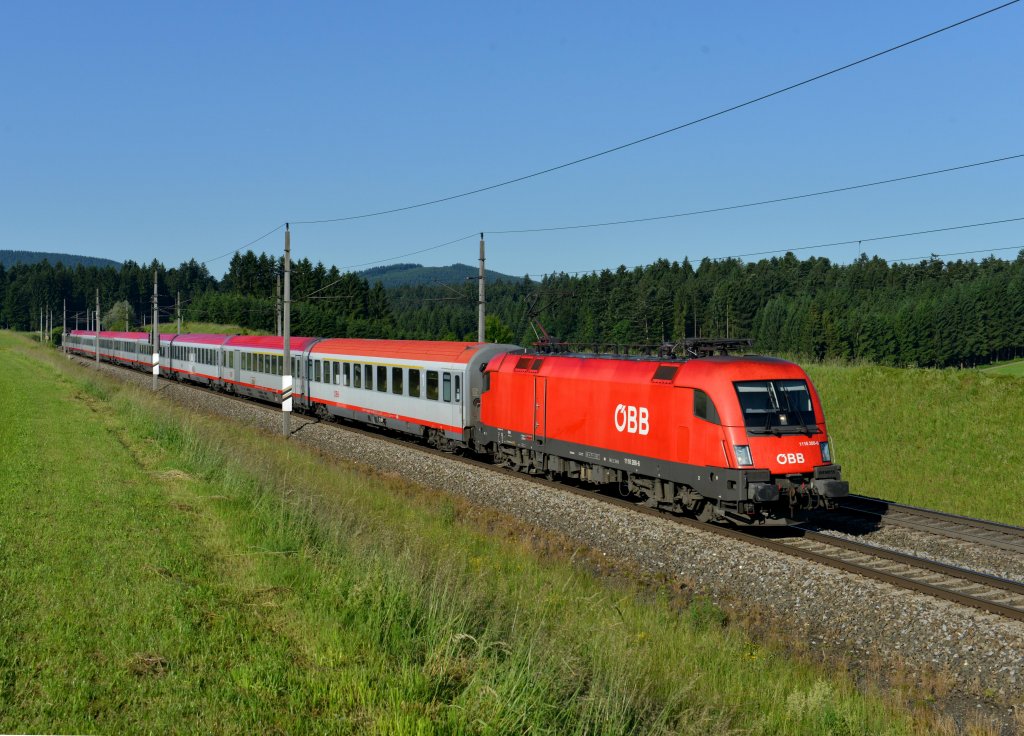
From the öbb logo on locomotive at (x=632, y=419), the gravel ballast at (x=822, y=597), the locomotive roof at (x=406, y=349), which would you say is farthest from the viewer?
the locomotive roof at (x=406, y=349)

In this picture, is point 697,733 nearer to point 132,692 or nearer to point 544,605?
point 544,605

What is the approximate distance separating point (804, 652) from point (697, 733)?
4.12 meters

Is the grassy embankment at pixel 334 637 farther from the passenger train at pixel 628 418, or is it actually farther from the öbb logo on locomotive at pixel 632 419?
the öbb logo on locomotive at pixel 632 419

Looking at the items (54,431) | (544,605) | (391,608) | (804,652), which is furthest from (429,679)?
(54,431)

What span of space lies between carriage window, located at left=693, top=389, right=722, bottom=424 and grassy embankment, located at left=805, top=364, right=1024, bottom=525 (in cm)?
838

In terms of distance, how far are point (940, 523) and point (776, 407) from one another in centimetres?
487

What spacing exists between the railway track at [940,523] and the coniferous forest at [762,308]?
191 ft

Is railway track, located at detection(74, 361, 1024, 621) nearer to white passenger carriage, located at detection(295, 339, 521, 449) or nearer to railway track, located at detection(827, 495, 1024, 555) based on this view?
railway track, located at detection(827, 495, 1024, 555)

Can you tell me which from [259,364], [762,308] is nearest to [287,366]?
[259,364]

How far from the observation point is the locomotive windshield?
15.4 metres

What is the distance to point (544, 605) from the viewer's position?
10.6 m

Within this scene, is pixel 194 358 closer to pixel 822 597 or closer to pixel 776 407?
pixel 776 407

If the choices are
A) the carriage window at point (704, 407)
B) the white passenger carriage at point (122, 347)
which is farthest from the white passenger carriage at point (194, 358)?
the carriage window at point (704, 407)

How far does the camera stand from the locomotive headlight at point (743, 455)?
15.1 m
